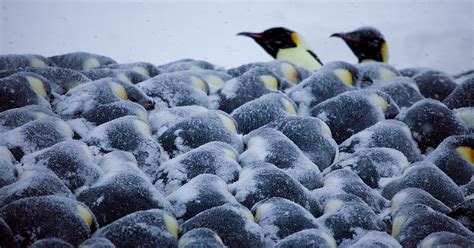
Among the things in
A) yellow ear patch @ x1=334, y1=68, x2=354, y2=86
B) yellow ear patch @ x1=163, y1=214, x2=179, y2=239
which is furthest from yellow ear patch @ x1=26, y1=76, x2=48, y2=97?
yellow ear patch @ x1=334, y1=68, x2=354, y2=86

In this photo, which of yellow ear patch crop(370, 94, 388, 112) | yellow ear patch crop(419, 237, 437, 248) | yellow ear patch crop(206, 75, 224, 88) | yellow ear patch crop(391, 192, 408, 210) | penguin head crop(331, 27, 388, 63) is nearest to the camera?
yellow ear patch crop(419, 237, 437, 248)

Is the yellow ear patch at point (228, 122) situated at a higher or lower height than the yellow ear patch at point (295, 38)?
higher

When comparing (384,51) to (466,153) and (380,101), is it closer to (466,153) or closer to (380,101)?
(380,101)

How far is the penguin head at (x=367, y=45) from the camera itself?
2035 mm

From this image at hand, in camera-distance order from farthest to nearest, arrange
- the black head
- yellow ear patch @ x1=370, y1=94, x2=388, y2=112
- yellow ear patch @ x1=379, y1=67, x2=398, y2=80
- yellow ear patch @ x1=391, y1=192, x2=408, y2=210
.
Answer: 1. the black head
2. yellow ear patch @ x1=379, y1=67, x2=398, y2=80
3. yellow ear patch @ x1=370, y1=94, x2=388, y2=112
4. yellow ear patch @ x1=391, y1=192, x2=408, y2=210

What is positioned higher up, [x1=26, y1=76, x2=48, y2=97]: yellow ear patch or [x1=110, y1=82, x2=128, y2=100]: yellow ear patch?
[x1=26, y1=76, x2=48, y2=97]: yellow ear patch

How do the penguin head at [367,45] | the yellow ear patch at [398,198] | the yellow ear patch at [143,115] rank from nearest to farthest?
the yellow ear patch at [398,198] < the yellow ear patch at [143,115] < the penguin head at [367,45]

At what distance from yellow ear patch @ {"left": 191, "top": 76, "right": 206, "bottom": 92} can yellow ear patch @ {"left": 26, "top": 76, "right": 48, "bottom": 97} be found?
30 cm

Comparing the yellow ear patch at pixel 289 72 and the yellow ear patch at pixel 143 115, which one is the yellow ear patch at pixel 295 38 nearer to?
the yellow ear patch at pixel 289 72

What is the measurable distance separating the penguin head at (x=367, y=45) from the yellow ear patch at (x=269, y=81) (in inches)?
23.8

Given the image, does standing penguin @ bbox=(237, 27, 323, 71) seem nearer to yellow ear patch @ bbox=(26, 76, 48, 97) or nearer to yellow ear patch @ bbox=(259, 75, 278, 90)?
yellow ear patch @ bbox=(259, 75, 278, 90)

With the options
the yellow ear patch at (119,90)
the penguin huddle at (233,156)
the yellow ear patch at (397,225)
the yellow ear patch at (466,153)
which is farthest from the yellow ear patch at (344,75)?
the yellow ear patch at (397,225)

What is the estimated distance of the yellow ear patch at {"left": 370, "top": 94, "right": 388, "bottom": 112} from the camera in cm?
144

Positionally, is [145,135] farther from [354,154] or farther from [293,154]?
[354,154]
